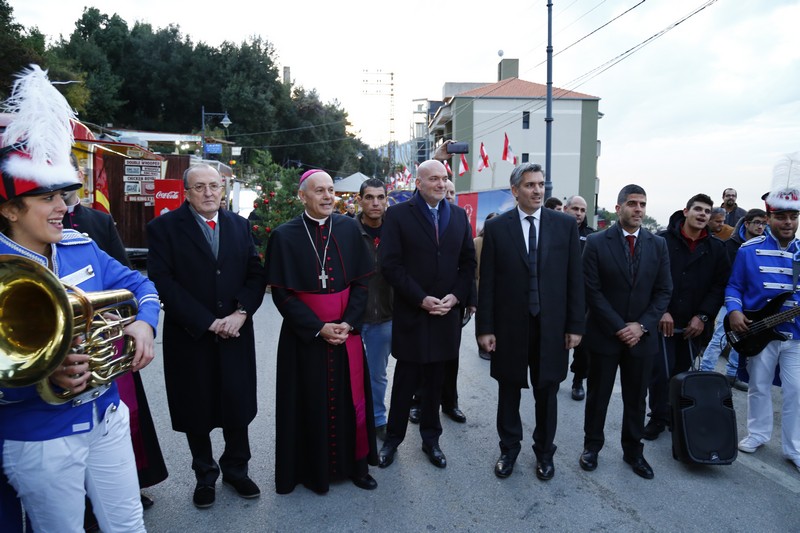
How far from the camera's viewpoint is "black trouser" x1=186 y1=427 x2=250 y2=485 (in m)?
3.32

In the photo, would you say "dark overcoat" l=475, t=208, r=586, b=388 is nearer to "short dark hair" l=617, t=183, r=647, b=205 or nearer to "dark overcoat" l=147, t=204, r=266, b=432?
"short dark hair" l=617, t=183, r=647, b=205

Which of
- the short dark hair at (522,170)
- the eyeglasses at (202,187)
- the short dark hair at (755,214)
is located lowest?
the short dark hair at (755,214)

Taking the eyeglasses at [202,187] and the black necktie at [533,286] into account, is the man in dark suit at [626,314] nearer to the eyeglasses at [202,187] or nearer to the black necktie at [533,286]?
the black necktie at [533,286]

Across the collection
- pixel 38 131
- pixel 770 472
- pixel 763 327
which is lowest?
pixel 770 472

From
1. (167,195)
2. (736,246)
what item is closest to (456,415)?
(736,246)

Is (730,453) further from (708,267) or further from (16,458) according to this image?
(16,458)

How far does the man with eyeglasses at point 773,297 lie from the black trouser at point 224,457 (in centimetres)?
391

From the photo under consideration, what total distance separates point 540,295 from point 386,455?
1678 millimetres

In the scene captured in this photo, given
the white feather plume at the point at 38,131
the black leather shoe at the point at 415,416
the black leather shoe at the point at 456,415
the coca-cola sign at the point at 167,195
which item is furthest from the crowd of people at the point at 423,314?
the coca-cola sign at the point at 167,195

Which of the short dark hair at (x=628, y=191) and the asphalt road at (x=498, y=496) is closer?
the asphalt road at (x=498, y=496)

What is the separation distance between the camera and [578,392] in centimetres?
Result: 530

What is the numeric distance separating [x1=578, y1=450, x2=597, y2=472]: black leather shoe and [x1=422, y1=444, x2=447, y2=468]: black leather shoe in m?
1.04

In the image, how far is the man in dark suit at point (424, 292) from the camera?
3.81 m

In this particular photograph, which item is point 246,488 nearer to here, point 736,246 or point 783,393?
point 783,393
